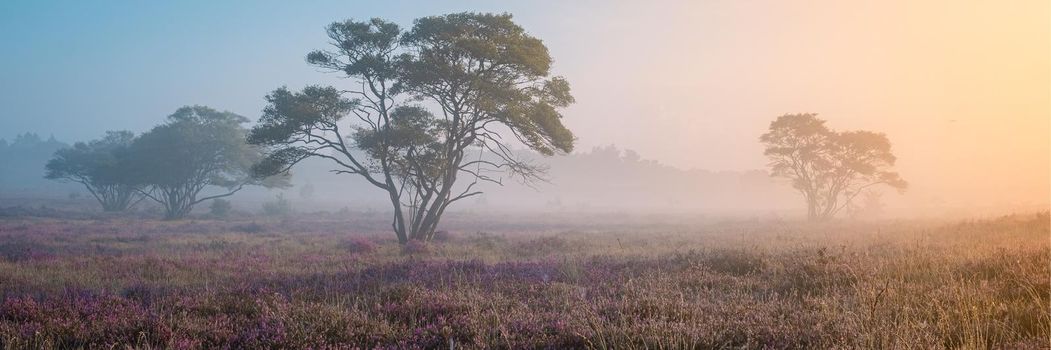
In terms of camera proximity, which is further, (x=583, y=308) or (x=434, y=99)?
(x=434, y=99)

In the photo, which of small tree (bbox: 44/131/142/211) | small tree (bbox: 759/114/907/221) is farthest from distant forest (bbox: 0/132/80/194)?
small tree (bbox: 759/114/907/221)

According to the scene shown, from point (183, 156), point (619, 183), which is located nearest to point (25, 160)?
point (183, 156)

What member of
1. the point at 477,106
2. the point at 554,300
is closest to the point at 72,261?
the point at 477,106

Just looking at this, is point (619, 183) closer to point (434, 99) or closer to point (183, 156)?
point (183, 156)

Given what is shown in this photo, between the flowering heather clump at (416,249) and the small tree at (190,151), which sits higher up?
the small tree at (190,151)

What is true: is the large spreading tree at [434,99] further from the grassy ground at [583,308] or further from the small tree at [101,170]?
the small tree at [101,170]

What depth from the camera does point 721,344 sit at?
14.2 ft

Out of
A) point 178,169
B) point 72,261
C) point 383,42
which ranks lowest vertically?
point 72,261

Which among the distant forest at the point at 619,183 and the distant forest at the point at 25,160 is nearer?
the distant forest at the point at 25,160

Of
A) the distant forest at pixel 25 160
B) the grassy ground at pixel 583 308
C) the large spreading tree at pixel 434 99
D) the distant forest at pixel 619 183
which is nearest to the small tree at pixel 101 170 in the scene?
the large spreading tree at pixel 434 99

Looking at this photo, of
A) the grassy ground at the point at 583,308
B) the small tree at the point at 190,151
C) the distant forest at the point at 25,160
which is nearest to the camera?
the grassy ground at the point at 583,308

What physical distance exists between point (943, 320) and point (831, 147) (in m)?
45.5

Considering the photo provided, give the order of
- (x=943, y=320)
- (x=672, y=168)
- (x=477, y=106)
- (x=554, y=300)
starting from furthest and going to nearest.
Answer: (x=672, y=168) → (x=477, y=106) → (x=554, y=300) → (x=943, y=320)

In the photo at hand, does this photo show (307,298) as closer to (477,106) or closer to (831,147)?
(477,106)
